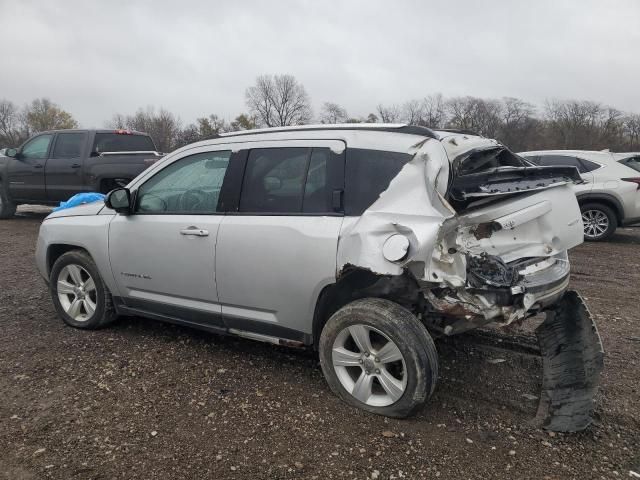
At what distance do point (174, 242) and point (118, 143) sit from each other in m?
7.16

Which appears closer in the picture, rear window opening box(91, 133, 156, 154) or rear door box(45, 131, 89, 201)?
rear door box(45, 131, 89, 201)

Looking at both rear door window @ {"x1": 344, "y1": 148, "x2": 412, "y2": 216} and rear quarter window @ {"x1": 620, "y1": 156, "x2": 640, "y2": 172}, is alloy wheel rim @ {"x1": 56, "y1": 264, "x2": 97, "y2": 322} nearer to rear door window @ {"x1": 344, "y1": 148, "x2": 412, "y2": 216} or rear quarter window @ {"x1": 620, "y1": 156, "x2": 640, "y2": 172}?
rear door window @ {"x1": 344, "y1": 148, "x2": 412, "y2": 216}

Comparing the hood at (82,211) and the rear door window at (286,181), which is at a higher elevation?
the rear door window at (286,181)

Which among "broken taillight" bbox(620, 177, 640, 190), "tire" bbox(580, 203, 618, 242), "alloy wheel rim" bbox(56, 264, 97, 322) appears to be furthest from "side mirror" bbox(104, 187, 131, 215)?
"broken taillight" bbox(620, 177, 640, 190)

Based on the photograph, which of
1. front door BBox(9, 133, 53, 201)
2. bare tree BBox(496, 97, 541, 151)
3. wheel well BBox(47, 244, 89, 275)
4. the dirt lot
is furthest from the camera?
bare tree BBox(496, 97, 541, 151)

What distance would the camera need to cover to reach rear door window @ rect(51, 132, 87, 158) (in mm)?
9852

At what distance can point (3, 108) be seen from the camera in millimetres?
82438

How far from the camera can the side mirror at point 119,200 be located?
3.98m

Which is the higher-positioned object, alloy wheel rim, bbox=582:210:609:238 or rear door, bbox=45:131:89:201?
rear door, bbox=45:131:89:201

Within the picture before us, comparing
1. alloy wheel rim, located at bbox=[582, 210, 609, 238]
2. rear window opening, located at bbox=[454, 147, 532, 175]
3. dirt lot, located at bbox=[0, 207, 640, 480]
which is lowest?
dirt lot, located at bbox=[0, 207, 640, 480]

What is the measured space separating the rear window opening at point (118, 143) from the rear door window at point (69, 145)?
32cm

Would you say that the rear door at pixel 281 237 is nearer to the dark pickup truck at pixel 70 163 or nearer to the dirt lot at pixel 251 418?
the dirt lot at pixel 251 418

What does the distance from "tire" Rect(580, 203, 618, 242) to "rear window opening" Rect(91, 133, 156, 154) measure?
8761 mm

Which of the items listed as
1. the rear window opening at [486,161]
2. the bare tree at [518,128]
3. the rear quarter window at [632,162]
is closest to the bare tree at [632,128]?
the bare tree at [518,128]
